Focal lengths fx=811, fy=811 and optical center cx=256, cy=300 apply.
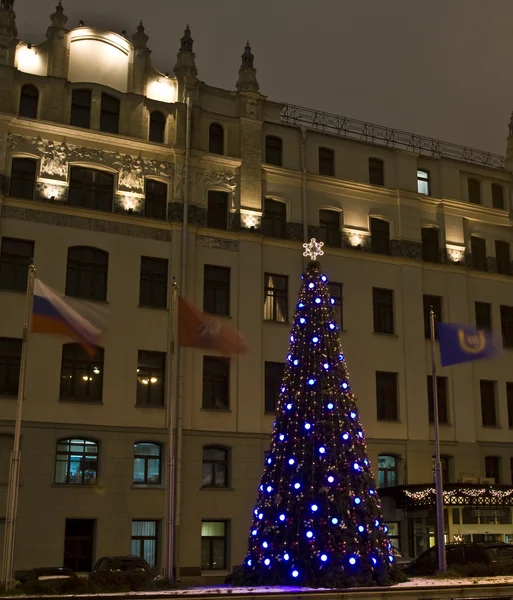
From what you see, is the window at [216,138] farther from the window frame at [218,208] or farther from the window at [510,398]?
the window at [510,398]

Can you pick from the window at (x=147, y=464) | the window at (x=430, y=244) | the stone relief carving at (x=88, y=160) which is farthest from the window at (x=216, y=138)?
the window at (x=147, y=464)

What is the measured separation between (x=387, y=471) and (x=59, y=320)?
22.3 metres

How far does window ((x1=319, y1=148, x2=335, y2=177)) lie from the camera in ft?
137

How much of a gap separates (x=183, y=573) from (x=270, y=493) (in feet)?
50.8

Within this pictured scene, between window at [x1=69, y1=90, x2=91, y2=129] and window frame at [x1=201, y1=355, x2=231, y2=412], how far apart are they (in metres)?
11.9

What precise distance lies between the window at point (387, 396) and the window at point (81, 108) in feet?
59.8

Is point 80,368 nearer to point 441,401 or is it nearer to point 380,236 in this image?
point 380,236

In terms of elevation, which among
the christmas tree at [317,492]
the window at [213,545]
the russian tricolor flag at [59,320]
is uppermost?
the russian tricolor flag at [59,320]

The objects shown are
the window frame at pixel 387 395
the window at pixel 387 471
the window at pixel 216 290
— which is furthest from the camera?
the window frame at pixel 387 395

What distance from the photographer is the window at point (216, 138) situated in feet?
129

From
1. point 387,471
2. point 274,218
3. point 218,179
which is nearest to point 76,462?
point 218,179

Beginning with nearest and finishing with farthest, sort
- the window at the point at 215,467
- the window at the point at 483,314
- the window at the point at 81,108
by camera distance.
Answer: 1. the window at the point at 215,467
2. the window at the point at 81,108
3. the window at the point at 483,314

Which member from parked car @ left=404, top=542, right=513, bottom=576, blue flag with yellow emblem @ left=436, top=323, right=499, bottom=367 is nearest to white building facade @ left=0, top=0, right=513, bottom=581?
parked car @ left=404, top=542, right=513, bottom=576

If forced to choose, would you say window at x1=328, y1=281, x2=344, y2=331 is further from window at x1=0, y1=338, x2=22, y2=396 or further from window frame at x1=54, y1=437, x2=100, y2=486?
window at x1=0, y1=338, x2=22, y2=396
